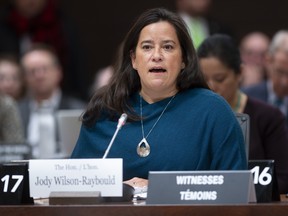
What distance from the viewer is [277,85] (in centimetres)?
725

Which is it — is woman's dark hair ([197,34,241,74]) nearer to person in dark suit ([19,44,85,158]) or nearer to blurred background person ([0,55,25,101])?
person in dark suit ([19,44,85,158])

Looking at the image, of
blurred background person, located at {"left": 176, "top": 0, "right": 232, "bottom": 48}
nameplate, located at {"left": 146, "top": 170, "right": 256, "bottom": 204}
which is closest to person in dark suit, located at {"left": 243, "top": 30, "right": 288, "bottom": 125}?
blurred background person, located at {"left": 176, "top": 0, "right": 232, "bottom": 48}

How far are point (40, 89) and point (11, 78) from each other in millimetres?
355

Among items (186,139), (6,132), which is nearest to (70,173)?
(186,139)

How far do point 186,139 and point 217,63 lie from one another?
1275 mm

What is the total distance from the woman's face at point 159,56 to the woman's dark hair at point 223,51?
1.08 m

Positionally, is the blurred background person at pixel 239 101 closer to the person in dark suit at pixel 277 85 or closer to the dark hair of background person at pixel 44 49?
the person in dark suit at pixel 277 85

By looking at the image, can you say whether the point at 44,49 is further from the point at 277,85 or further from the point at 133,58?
the point at 133,58

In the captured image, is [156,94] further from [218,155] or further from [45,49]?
[45,49]

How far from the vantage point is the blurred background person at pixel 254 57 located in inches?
370

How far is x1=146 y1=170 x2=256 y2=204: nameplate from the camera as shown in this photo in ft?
12.5

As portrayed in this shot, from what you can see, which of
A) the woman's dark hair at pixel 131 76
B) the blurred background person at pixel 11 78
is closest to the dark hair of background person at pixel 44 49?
the blurred background person at pixel 11 78

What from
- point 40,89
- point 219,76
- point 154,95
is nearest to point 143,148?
point 154,95

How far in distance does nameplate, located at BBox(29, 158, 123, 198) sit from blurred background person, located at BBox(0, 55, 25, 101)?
4955mm
